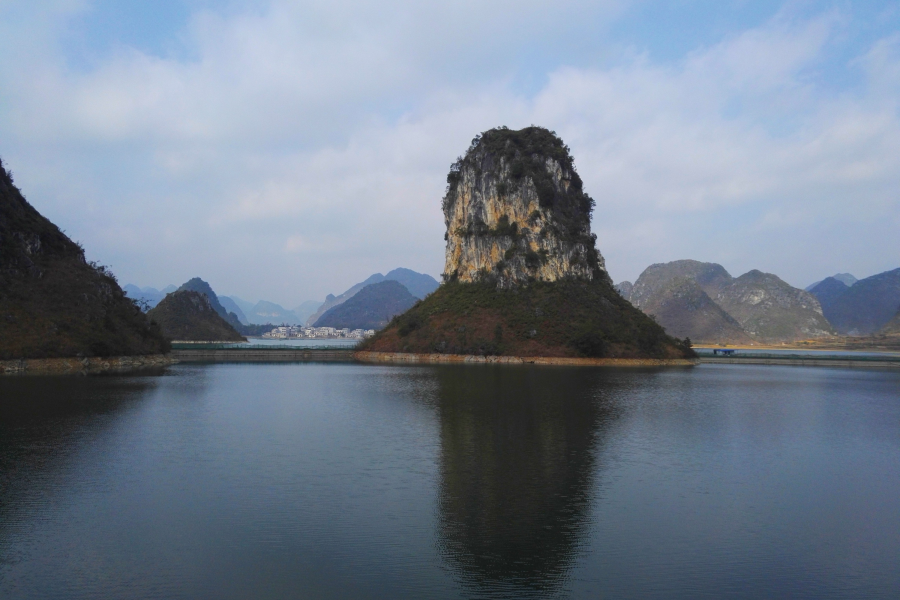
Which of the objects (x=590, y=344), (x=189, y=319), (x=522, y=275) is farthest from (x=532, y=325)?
(x=189, y=319)

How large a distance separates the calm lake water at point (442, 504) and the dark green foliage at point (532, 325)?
185ft

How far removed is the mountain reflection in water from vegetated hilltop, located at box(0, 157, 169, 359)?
148ft

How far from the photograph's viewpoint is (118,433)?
25188mm

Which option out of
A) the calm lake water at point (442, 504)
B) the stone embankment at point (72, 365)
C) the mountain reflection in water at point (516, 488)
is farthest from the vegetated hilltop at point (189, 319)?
the mountain reflection in water at point (516, 488)

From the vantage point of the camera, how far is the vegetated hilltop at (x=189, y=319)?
15750 cm

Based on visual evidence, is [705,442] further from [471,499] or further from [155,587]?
[155,587]

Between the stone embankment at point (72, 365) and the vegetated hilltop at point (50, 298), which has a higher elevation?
the vegetated hilltop at point (50, 298)

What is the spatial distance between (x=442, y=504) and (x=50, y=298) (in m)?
63.0

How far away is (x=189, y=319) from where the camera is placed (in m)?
162

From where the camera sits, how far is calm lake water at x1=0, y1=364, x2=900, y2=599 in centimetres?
1162

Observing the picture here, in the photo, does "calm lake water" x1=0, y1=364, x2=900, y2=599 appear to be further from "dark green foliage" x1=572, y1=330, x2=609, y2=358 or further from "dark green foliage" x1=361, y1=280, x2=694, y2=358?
"dark green foliage" x1=361, y1=280, x2=694, y2=358

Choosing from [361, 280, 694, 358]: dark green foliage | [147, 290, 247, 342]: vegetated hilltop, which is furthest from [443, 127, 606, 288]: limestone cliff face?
[147, 290, 247, 342]: vegetated hilltop

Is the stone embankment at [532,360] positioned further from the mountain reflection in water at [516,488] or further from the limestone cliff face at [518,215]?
the mountain reflection in water at [516,488]

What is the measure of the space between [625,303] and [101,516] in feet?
326
